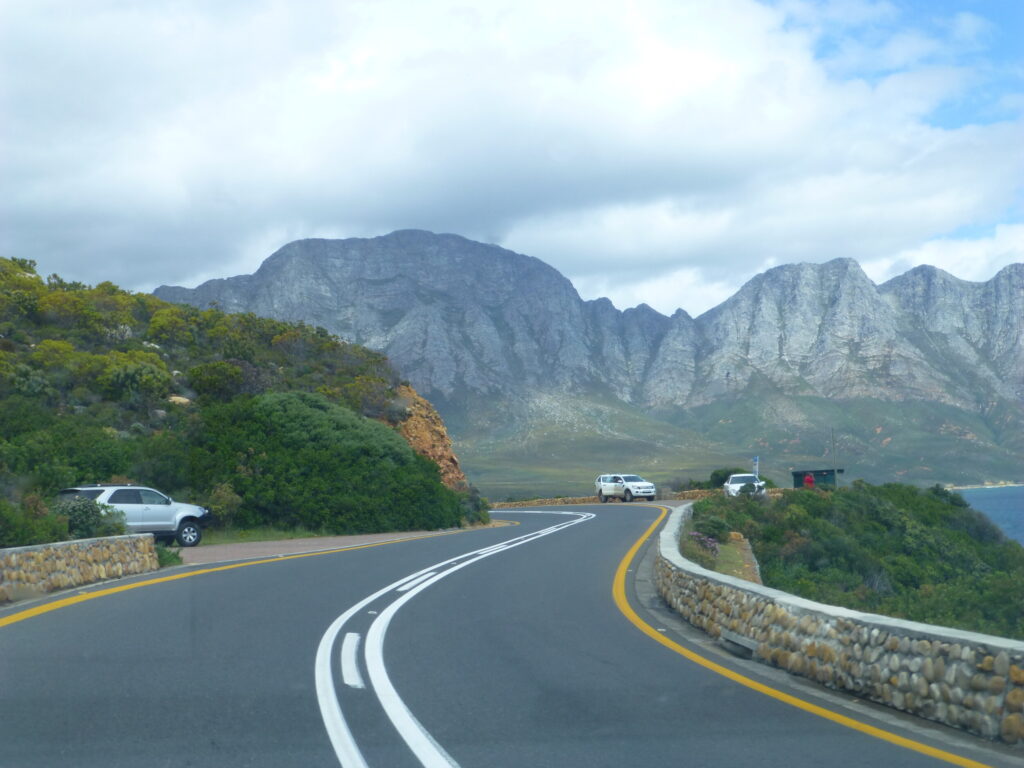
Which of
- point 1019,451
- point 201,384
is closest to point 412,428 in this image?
point 201,384

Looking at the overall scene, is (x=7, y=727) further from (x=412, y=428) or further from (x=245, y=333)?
(x=245, y=333)

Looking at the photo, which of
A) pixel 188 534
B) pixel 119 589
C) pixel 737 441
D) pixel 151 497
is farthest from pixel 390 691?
pixel 737 441

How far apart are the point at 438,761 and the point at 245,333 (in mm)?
41564

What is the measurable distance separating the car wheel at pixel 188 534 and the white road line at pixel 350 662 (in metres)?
14.1

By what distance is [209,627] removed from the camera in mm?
10727

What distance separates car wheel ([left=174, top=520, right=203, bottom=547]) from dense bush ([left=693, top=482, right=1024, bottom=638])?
12.4 metres

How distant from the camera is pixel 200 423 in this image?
29766 mm

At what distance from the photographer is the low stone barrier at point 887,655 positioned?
6.26 m

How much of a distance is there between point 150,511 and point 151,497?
0.42 metres

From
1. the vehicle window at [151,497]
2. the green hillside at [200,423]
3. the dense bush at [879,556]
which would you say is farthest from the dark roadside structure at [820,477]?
the vehicle window at [151,497]

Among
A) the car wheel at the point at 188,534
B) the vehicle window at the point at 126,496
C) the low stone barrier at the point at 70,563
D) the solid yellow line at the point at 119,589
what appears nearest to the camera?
the solid yellow line at the point at 119,589

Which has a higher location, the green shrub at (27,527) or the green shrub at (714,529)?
the green shrub at (27,527)

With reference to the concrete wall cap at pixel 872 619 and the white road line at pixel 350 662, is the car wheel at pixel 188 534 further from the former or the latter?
the concrete wall cap at pixel 872 619

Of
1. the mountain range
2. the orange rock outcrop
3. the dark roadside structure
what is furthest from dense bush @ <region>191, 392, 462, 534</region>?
the mountain range
